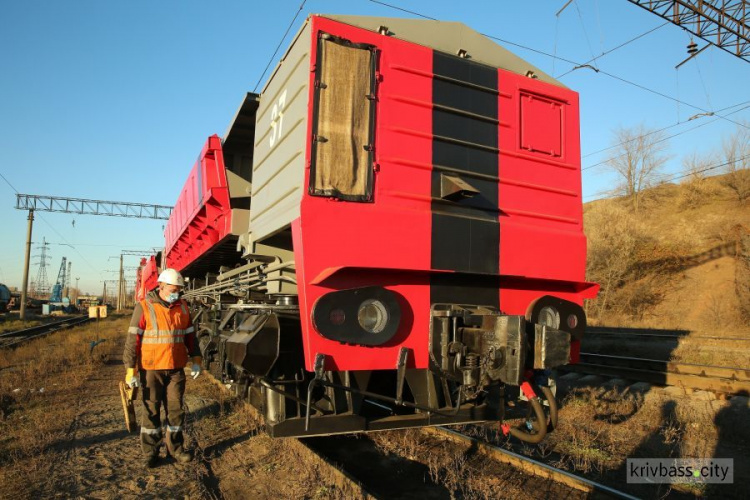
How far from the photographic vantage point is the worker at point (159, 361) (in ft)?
16.6

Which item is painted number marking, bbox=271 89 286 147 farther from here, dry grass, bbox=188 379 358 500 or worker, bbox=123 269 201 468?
dry grass, bbox=188 379 358 500

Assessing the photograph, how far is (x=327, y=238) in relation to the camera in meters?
3.39

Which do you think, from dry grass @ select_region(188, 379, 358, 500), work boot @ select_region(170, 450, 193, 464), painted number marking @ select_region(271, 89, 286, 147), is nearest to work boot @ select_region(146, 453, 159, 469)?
work boot @ select_region(170, 450, 193, 464)

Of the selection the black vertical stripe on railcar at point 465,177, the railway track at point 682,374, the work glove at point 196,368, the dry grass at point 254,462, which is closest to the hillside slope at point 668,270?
the railway track at point 682,374

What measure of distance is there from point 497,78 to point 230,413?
5.25m

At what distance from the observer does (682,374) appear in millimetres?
8258

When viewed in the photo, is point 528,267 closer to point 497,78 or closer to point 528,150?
point 528,150

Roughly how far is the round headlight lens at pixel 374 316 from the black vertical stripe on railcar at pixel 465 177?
472mm

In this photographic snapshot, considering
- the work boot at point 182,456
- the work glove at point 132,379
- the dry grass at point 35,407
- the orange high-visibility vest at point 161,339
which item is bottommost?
the dry grass at point 35,407

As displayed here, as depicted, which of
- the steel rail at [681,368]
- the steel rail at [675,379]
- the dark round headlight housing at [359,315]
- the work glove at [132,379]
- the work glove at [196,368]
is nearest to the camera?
the dark round headlight housing at [359,315]

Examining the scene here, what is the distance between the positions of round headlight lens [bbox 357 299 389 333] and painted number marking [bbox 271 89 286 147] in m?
1.66

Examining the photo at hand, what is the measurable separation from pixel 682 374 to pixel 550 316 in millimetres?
5641

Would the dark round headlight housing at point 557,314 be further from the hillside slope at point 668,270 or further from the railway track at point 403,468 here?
the hillside slope at point 668,270

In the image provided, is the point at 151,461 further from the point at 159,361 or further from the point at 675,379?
A: the point at 675,379
